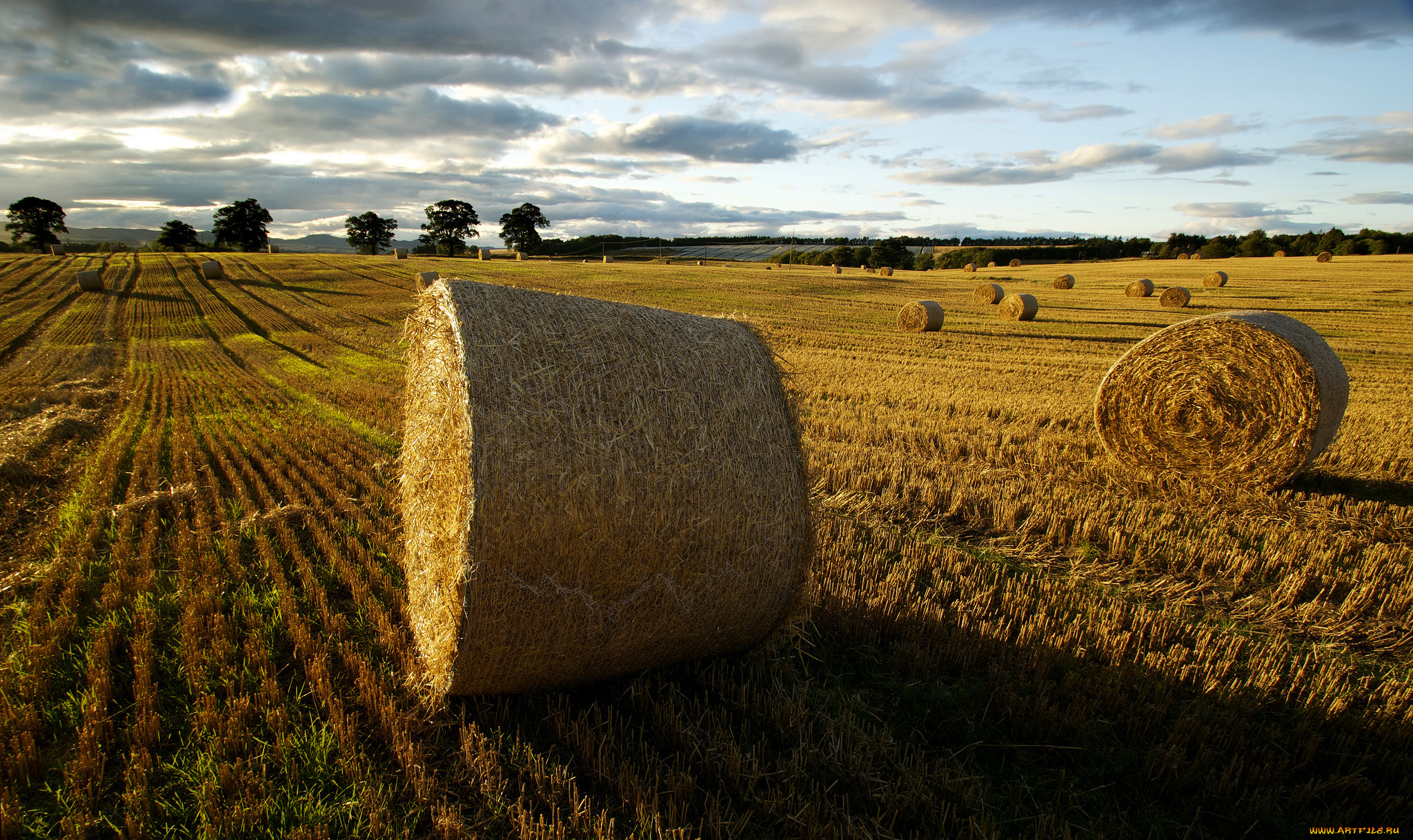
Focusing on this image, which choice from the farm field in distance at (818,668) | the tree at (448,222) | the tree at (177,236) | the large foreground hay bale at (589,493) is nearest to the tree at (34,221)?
the tree at (177,236)

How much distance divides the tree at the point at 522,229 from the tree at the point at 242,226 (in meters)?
32.3

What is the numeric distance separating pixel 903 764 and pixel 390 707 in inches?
103

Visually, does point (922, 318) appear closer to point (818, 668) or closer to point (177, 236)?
point (818, 668)

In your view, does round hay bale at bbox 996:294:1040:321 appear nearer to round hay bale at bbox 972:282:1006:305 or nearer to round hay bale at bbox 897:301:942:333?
round hay bale at bbox 897:301:942:333

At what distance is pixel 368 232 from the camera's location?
3536 inches

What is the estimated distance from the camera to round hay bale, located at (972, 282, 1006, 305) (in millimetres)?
27688

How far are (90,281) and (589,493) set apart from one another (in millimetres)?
38446

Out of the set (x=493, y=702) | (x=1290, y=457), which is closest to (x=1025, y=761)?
(x=493, y=702)

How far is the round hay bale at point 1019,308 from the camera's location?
72.8 ft

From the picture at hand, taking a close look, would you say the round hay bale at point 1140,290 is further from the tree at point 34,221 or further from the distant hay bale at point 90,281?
the tree at point 34,221

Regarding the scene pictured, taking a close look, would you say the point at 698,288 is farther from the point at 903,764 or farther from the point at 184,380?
the point at 903,764

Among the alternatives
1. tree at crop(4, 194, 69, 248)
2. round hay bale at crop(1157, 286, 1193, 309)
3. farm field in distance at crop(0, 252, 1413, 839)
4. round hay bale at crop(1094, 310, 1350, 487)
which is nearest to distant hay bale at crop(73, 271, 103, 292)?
farm field in distance at crop(0, 252, 1413, 839)

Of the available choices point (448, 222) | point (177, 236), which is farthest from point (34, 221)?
point (448, 222)

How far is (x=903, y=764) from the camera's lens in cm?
314
